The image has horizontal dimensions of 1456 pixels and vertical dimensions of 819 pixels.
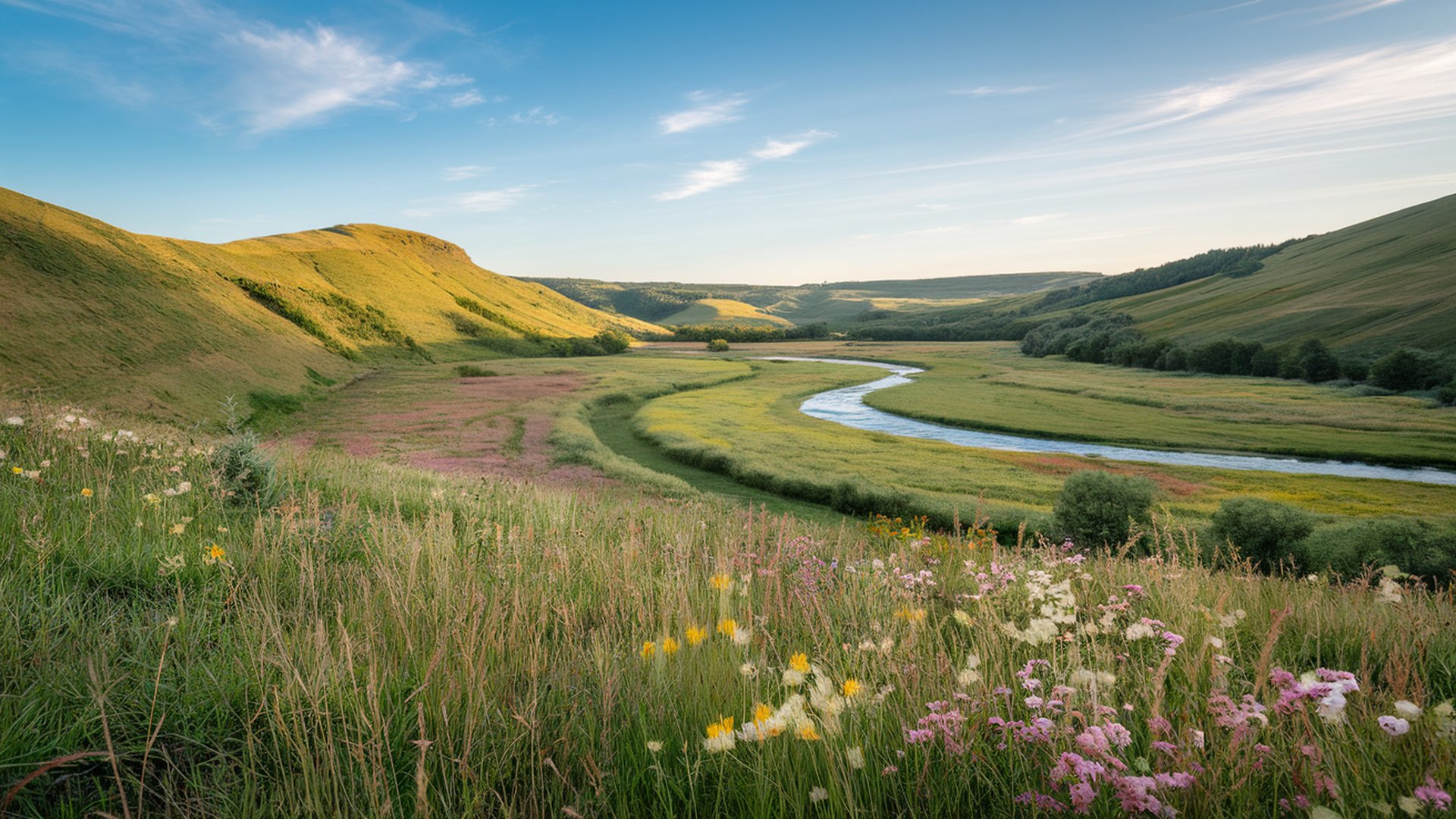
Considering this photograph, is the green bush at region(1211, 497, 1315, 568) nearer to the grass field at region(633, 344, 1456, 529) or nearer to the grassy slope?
the grass field at region(633, 344, 1456, 529)

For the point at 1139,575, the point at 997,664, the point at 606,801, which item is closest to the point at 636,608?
the point at 606,801

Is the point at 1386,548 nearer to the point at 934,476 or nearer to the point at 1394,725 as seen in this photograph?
the point at 934,476

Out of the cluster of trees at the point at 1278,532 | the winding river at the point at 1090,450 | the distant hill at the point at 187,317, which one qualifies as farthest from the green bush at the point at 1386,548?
the distant hill at the point at 187,317

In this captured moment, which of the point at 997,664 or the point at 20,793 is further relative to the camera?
the point at 997,664

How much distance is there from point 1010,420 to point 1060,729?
53.4m

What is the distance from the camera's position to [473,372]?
73.3 meters

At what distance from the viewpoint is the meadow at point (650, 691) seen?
2168mm

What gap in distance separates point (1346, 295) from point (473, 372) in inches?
4625

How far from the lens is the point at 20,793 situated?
2.38 metres

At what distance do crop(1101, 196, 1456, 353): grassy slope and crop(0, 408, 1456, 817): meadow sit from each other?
275 ft

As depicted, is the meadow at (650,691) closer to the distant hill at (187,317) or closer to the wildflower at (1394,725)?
the wildflower at (1394,725)

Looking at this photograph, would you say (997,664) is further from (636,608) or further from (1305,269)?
(1305,269)

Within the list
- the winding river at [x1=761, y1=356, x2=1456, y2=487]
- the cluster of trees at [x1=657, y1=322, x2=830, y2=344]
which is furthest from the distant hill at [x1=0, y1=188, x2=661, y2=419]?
the cluster of trees at [x1=657, y1=322, x2=830, y2=344]

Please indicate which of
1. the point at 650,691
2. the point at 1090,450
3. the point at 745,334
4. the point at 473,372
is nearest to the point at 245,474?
the point at 650,691
